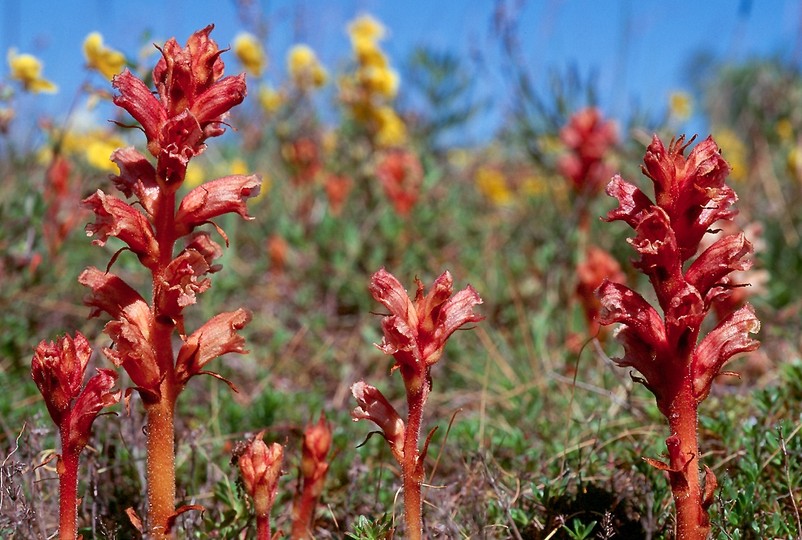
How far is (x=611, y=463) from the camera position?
2.34 m

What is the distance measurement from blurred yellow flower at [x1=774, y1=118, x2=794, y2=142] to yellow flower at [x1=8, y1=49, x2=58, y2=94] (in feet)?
17.9

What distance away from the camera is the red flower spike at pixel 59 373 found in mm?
1658

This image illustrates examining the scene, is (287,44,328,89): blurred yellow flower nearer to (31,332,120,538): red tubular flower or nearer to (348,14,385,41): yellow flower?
(348,14,385,41): yellow flower

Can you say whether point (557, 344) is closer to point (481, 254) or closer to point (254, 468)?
point (481, 254)

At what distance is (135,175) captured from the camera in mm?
1727

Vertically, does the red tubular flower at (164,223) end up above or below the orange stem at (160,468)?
above

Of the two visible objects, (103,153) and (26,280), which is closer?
(26,280)

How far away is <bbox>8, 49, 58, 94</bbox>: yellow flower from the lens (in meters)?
3.28

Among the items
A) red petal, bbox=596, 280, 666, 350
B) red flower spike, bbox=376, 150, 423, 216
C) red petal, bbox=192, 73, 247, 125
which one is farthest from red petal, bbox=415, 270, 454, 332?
red flower spike, bbox=376, 150, 423, 216

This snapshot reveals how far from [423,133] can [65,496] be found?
5.49m

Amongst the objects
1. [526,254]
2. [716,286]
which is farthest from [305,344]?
[716,286]

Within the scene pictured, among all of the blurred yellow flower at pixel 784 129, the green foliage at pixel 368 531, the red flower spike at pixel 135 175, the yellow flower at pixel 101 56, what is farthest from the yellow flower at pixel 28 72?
the blurred yellow flower at pixel 784 129

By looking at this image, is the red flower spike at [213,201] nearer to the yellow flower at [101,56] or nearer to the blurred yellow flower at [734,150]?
the yellow flower at [101,56]

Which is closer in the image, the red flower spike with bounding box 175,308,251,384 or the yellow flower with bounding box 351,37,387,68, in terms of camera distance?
the red flower spike with bounding box 175,308,251,384
